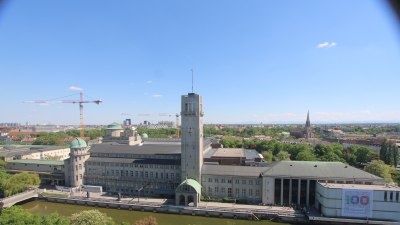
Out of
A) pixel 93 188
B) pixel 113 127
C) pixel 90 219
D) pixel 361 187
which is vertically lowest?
pixel 93 188

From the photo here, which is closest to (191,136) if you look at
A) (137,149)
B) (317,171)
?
(137,149)

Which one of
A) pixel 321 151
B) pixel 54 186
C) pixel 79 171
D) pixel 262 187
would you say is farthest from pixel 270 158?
pixel 54 186

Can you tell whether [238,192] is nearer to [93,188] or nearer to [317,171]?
[317,171]

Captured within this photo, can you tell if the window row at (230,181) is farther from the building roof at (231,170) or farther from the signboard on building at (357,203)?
the signboard on building at (357,203)

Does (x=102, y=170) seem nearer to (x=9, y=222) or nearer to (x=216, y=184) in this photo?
(x=216, y=184)

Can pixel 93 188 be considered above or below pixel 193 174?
Answer: below

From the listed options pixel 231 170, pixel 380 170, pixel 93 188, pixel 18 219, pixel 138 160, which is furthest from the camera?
pixel 380 170

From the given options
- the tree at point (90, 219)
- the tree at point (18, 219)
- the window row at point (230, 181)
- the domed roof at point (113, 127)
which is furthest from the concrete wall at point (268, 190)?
the domed roof at point (113, 127)

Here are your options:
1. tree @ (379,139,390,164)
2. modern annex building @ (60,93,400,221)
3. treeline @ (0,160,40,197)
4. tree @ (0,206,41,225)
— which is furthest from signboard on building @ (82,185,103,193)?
tree @ (379,139,390,164)
